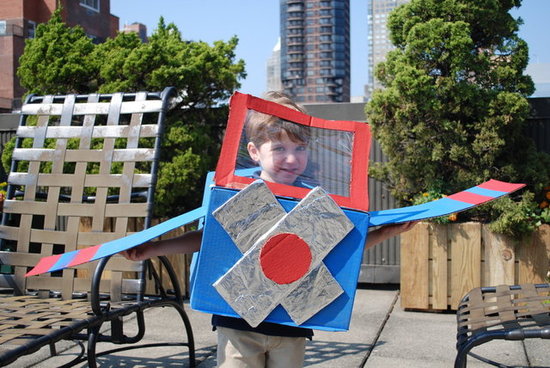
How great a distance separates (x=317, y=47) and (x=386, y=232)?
114 metres

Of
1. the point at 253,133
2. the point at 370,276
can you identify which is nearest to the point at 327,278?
the point at 253,133

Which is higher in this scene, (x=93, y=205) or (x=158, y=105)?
(x=158, y=105)

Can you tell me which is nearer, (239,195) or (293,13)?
(239,195)

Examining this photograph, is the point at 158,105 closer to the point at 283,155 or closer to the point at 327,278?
the point at 283,155

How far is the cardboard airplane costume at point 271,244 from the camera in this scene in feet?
5.70

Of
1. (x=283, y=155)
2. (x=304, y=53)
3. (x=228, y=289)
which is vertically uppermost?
(x=304, y=53)

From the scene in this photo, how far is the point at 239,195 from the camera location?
1732 mm

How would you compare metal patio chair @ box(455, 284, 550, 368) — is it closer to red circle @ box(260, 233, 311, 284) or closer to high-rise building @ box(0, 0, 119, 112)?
red circle @ box(260, 233, 311, 284)

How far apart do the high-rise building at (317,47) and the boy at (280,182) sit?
110184mm

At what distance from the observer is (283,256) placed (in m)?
1.74

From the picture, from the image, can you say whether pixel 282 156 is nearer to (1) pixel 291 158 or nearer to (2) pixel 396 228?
(1) pixel 291 158

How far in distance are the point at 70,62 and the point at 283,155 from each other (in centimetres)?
418

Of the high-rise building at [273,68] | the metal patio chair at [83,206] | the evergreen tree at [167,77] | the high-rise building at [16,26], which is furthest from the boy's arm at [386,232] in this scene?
the high-rise building at [273,68]

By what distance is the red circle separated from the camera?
174cm
